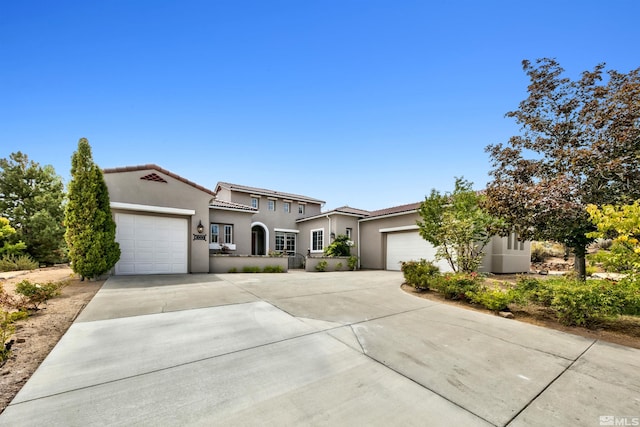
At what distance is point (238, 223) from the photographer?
613 inches

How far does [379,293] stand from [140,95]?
40.4ft

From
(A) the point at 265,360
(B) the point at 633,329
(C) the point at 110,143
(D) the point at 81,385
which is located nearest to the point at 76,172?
(C) the point at 110,143

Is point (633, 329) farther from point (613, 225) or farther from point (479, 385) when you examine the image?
point (479, 385)

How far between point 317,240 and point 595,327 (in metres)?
15.2

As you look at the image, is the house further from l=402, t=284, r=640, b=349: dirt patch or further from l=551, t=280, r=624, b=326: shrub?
l=551, t=280, r=624, b=326: shrub

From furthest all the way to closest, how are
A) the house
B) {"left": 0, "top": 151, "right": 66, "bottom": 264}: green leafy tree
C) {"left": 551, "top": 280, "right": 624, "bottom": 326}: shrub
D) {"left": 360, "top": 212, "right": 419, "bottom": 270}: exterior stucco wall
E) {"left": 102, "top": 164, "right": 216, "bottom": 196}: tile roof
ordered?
{"left": 0, "top": 151, "right": 66, "bottom": 264}: green leafy tree → {"left": 360, "top": 212, "right": 419, "bottom": 270}: exterior stucco wall → the house → {"left": 102, "top": 164, "right": 216, "bottom": 196}: tile roof → {"left": 551, "top": 280, "right": 624, "bottom": 326}: shrub

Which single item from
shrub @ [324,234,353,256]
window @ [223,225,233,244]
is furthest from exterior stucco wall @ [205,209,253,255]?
shrub @ [324,234,353,256]

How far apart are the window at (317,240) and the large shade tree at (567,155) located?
10.8 meters

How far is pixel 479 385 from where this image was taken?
2.80 meters

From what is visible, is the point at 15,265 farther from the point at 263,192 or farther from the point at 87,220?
the point at 263,192

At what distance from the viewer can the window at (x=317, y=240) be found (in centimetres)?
1859

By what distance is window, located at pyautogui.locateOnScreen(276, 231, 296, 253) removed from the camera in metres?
20.4

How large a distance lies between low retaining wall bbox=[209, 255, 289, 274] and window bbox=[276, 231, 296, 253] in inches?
266

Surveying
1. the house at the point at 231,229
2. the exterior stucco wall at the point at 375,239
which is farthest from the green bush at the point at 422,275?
the exterior stucco wall at the point at 375,239
